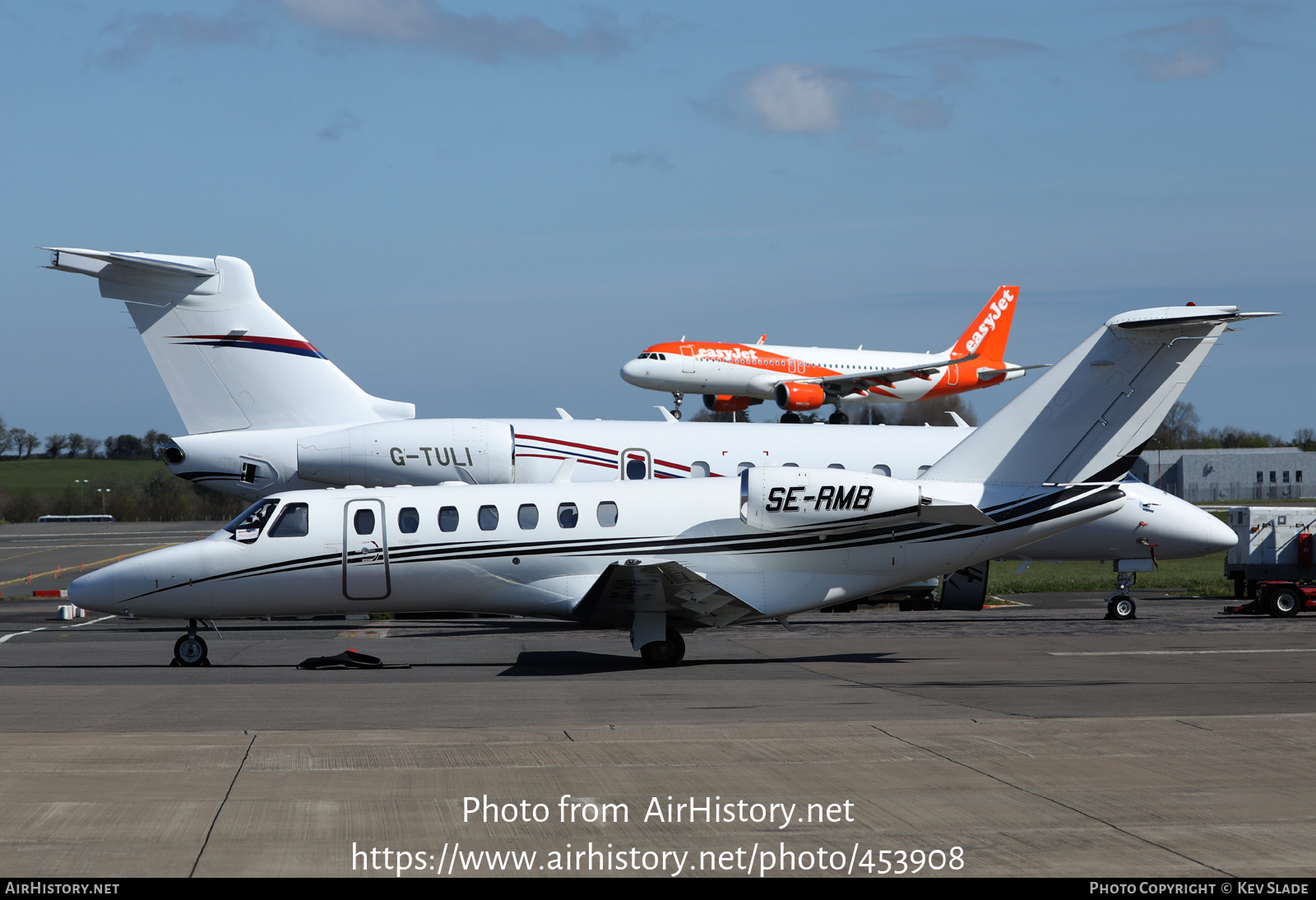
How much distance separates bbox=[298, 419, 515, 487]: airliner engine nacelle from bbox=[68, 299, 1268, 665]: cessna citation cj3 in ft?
19.0

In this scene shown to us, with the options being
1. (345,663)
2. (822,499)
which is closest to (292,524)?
(345,663)

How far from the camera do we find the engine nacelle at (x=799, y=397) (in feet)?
133

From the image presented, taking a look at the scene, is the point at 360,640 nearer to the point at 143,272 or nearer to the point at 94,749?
the point at 143,272

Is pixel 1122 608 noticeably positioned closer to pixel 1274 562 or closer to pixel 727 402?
pixel 1274 562

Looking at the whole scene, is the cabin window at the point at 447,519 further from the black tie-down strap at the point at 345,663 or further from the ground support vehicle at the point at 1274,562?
the ground support vehicle at the point at 1274,562

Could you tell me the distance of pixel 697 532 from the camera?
15.9 meters

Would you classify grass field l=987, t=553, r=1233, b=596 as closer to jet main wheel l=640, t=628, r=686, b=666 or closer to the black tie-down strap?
jet main wheel l=640, t=628, r=686, b=666

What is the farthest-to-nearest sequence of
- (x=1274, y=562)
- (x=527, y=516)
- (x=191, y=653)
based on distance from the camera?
(x=1274, y=562)
(x=191, y=653)
(x=527, y=516)

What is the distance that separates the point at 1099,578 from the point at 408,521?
24.5 meters

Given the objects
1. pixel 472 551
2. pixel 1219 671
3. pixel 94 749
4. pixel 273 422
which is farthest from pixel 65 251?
pixel 1219 671

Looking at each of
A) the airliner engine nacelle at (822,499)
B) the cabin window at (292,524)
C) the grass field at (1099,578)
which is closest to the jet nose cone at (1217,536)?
the grass field at (1099,578)

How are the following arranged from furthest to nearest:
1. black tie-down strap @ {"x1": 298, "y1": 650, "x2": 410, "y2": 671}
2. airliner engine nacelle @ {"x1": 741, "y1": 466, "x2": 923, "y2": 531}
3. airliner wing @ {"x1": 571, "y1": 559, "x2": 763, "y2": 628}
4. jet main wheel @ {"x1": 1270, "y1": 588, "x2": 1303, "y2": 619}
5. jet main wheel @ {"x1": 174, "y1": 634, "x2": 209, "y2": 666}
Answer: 1. jet main wheel @ {"x1": 1270, "y1": 588, "x2": 1303, "y2": 619}
2. jet main wheel @ {"x1": 174, "y1": 634, "x2": 209, "y2": 666}
3. black tie-down strap @ {"x1": 298, "y1": 650, "x2": 410, "y2": 671}
4. airliner engine nacelle @ {"x1": 741, "y1": 466, "x2": 923, "y2": 531}
5. airliner wing @ {"x1": 571, "y1": 559, "x2": 763, "y2": 628}

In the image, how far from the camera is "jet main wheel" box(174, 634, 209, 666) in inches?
648

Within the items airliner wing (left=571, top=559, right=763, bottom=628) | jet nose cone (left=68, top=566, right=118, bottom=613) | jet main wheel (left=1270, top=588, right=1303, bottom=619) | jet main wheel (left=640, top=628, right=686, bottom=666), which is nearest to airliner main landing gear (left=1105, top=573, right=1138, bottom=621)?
jet main wheel (left=1270, top=588, right=1303, bottom=619)
